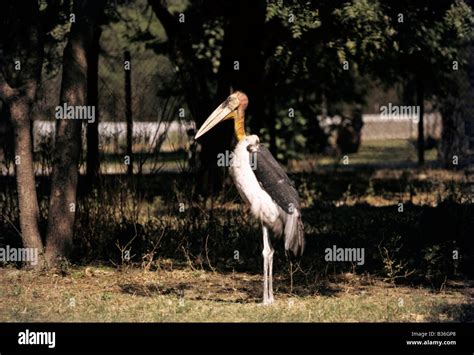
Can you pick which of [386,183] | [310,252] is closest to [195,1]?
[386,183]

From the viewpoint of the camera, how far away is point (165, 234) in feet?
41.4

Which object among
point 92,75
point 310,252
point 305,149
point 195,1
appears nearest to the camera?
point 310,252

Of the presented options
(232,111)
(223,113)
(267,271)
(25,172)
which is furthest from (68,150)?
(267,271)

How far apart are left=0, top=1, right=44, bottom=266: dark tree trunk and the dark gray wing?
2.81m

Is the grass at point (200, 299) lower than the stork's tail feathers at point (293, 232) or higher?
lower

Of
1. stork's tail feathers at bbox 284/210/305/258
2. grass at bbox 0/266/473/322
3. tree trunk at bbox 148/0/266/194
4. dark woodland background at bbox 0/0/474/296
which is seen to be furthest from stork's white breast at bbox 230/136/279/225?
tree trunk at bbox 148/0/266/194

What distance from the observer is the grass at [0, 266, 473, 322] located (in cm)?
945

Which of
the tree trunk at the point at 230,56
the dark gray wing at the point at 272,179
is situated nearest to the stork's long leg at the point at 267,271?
the dark gray wing at the point at 272,179

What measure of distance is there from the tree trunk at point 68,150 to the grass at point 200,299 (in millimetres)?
422

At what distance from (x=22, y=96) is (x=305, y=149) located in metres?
14.7

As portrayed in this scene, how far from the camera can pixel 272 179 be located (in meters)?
9.88

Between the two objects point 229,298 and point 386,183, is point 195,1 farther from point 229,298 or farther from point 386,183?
point 229,298

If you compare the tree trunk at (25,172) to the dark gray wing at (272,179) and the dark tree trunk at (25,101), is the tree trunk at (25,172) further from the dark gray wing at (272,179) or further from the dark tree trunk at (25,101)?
the dark gray wing at (272,179)

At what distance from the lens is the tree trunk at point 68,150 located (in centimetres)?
1152
